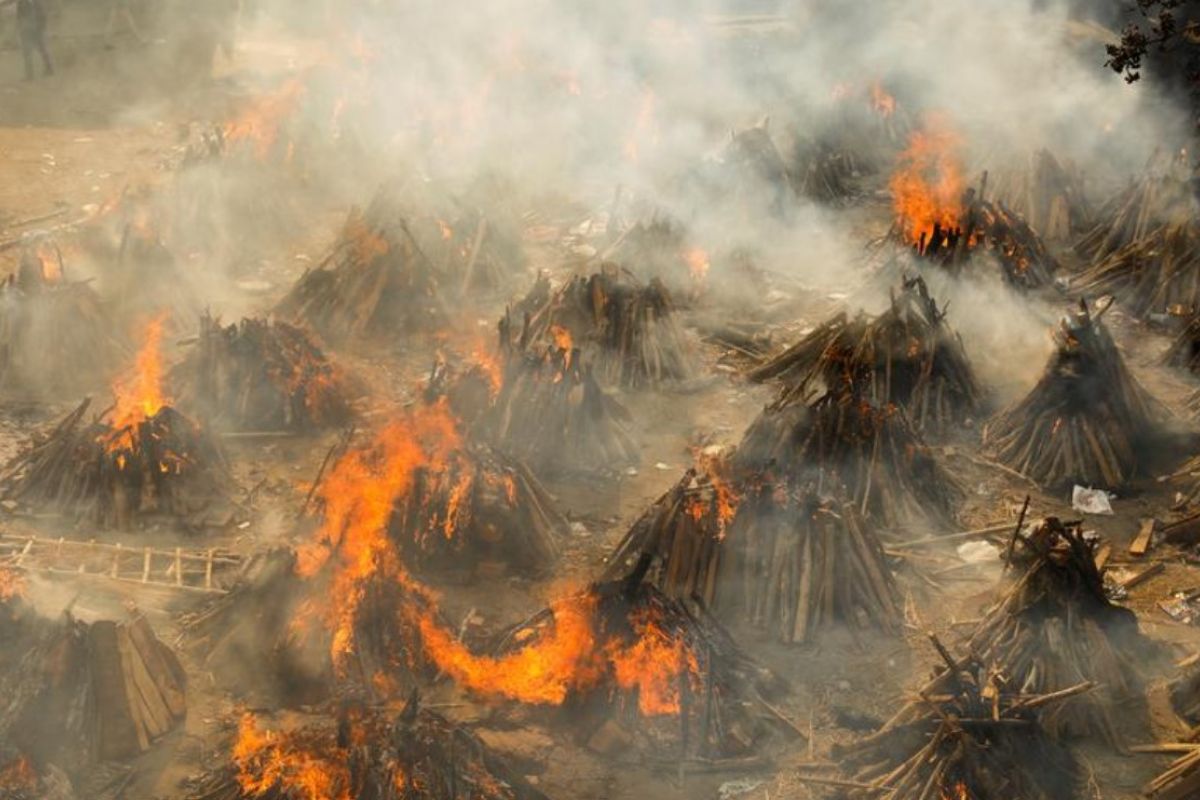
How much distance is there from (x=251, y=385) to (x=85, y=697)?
416 centimetres

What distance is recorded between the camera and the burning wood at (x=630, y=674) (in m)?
7.66

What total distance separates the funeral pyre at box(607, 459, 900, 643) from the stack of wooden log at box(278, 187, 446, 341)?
5060 millimetres

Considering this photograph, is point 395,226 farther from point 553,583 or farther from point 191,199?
point 553,583

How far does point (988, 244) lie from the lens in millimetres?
13930

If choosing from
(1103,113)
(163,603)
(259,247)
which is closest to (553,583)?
(163,603)

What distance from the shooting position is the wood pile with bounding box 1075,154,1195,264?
580 inches

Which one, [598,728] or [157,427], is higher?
[157,427]

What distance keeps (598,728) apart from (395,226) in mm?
7438

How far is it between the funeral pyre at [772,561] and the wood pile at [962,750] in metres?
1.30

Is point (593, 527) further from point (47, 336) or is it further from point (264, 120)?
point (264, 120)

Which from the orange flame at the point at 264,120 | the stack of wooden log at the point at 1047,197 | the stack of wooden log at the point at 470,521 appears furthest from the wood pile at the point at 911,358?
the orange flame at the point at 264,120

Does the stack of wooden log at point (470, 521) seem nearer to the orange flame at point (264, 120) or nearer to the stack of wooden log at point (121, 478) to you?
the stack of wooden log at point (121, 478)

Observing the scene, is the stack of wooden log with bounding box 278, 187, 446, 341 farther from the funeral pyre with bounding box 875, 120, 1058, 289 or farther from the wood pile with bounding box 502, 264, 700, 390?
the funeral pyre with bounding box 875, 120, 1058, 289

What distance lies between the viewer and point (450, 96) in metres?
18.8
